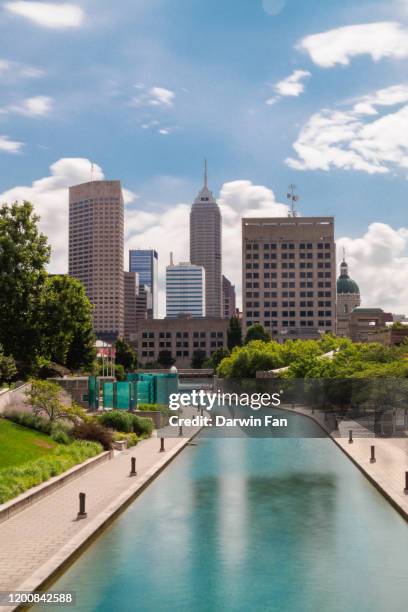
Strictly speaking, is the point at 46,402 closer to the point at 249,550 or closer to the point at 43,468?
the point at 43,468

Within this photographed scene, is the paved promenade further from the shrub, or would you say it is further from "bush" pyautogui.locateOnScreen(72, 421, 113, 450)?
the shrub

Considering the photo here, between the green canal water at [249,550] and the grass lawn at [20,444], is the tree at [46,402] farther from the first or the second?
the green canal water at [249,550]

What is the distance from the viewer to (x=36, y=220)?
187ft

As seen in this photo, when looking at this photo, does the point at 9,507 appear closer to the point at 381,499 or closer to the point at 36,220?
the point at 381,499

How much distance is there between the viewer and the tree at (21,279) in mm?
54969

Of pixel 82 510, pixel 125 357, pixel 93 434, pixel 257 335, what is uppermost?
pixel 257 335

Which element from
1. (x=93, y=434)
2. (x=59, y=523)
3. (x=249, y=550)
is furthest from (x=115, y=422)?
(x=249, y=550)

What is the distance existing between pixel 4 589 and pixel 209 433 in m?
42.8

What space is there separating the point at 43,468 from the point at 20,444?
192 inches

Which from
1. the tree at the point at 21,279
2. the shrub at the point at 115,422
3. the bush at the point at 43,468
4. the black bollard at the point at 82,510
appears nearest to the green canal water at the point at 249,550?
the black bollard at the point at 82,510

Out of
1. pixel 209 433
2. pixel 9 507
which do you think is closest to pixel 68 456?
pixel 9 507

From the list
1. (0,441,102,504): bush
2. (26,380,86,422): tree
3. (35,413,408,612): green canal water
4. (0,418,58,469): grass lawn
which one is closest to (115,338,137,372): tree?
(26,380,86,422): tree

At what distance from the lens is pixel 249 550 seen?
21.5m

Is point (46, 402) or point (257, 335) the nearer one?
point (46, 402)
